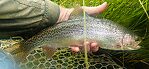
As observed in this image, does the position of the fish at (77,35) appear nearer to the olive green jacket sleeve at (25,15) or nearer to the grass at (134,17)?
the olive green jacket sleeve at (25,15)

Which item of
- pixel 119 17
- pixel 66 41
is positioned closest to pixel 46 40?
pixel 66 41

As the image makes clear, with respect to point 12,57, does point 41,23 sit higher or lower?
higher

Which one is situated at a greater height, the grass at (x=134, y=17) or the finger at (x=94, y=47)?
the grass at (x=134, y=17)

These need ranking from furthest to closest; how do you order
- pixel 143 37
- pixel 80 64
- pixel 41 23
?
1. pixel 143 37
2. pixel 41 23
3. pixel 80 64

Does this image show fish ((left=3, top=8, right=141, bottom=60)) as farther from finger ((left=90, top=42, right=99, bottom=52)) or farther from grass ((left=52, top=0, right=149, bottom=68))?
grass ((left=52, top=0, right=149, bottom=68))

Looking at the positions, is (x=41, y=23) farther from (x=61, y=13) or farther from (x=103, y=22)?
(x=103, y=22)

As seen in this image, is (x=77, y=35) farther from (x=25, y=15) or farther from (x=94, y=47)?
(x=25, y=15)

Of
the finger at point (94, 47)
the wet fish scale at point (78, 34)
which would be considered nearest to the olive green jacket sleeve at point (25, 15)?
the wet fish scale at point (78, 34)
